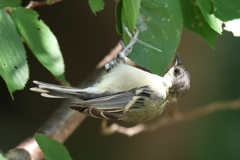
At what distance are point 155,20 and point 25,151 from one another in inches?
32.9

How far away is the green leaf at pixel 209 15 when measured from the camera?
1.21 metres

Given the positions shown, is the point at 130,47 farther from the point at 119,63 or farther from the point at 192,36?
the point at 192,36

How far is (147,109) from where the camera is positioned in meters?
1.64

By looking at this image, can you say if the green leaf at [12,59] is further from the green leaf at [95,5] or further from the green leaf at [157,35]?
the green leaf at [157,35]

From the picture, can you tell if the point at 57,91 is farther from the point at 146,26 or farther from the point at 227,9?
the point at 227,9

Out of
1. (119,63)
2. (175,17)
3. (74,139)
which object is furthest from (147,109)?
(74,139)

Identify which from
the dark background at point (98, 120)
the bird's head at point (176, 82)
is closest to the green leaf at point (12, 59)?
the bird's head at point (176, 82)

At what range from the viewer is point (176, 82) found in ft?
5.93

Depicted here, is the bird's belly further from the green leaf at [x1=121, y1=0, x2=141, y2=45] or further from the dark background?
the dark background

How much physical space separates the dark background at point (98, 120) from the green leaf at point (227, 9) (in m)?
1.94

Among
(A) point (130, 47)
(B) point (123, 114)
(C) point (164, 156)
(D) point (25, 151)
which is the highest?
(A) point (130, 47)

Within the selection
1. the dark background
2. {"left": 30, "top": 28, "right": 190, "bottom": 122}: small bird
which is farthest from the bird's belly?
the dark background

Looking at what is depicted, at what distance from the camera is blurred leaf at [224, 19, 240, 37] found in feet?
4.40

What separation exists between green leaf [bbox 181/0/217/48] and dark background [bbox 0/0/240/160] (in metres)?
1.72
